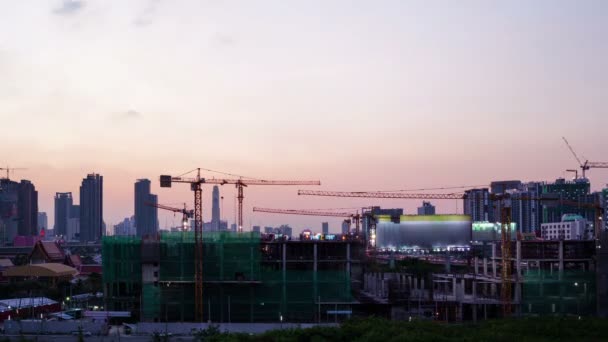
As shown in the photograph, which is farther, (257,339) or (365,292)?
(365,292)

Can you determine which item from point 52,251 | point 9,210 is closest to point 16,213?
point 9,210

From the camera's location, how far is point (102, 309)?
137ft

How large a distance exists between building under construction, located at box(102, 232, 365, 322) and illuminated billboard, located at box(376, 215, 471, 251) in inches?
1584

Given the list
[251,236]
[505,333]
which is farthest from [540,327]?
[251,236]

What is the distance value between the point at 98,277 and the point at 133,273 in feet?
78.7

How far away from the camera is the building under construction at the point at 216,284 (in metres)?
39.6

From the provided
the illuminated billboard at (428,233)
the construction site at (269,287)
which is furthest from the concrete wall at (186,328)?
the illuminated billboard at (428,233)

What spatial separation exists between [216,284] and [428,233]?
43.3 meters

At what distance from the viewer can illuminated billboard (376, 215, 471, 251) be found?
78.9m

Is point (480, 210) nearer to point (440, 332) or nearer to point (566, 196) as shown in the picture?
Answer: point (566, 196)

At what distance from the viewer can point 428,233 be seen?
8019cm

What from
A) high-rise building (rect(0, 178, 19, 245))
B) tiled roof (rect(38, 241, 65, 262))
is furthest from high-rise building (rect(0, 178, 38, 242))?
tiled roof (rect(38, 241, 65, 262))

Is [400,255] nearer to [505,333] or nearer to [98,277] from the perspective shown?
[98,277]

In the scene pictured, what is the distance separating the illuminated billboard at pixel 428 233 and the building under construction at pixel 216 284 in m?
40.2
